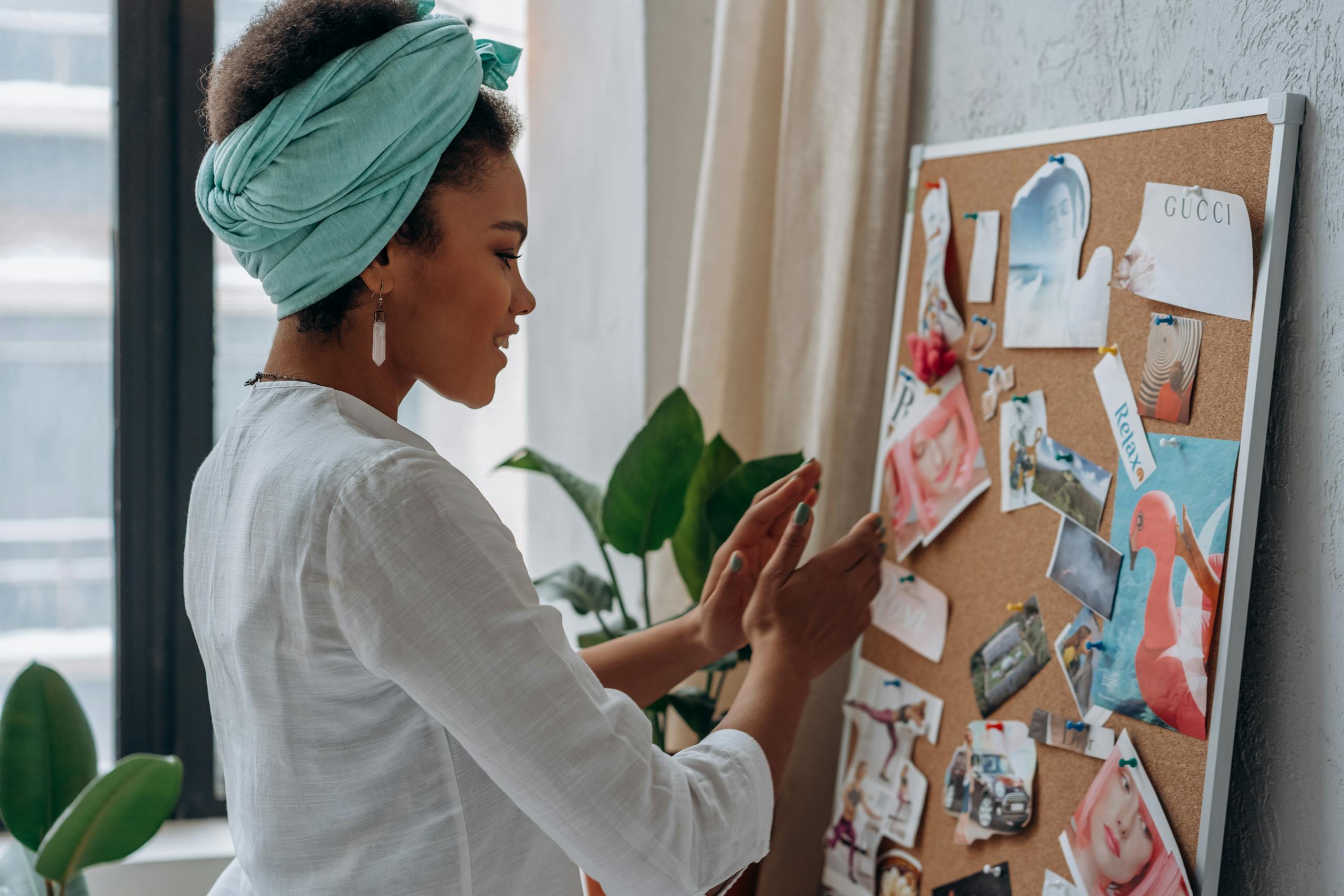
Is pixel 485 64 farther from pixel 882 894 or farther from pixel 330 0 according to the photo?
pixel 882 894

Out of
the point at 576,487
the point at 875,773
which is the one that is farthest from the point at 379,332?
the point at 875,773

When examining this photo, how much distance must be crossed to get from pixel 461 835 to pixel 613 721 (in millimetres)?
148

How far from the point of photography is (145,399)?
72.2 inches

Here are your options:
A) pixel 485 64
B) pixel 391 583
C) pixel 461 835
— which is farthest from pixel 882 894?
pixel 485 64

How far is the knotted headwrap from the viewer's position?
0.71 metres

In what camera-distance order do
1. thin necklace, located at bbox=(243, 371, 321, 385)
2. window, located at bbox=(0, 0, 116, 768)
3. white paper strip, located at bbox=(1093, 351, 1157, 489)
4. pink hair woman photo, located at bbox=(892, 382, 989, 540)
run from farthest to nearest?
1. window, located at bbox=(0, 0, 116, 768)
2. pink hair woman photo, located at bbox=(892, 382, 989, 540)
3. white paper strip, located at bbox=(1093, 351, 1157, 489)
4. thin necklace, located at bbox=(243, 371, 321, 385)

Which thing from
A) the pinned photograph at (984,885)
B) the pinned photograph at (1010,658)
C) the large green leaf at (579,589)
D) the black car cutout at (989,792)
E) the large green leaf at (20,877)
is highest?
the pinned photograph at (1010,658)

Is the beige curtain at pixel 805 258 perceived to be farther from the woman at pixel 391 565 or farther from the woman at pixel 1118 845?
the woman at pixel 391 565

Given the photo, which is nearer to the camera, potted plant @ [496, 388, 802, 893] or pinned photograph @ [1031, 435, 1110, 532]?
pinned photograph @ [1031, 435, 1110, 532]

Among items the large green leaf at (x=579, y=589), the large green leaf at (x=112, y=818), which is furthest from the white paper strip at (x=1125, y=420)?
the large green leaf at (x=112, y=818)

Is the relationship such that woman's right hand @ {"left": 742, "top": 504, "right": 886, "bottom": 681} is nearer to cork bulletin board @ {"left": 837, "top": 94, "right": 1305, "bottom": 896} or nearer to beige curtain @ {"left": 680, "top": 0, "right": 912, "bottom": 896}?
cork bulletin board @ {"left": 837, "top": 94, "right": 1305, "bottom": 896}

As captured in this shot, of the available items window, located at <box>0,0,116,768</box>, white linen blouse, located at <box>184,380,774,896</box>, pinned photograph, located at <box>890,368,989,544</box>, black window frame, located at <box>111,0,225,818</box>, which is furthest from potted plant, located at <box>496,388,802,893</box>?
window, located at <box>0,0,116,768</box>

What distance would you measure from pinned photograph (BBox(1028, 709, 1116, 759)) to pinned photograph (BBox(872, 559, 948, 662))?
17 centimetres

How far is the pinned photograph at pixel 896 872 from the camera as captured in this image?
121cm
